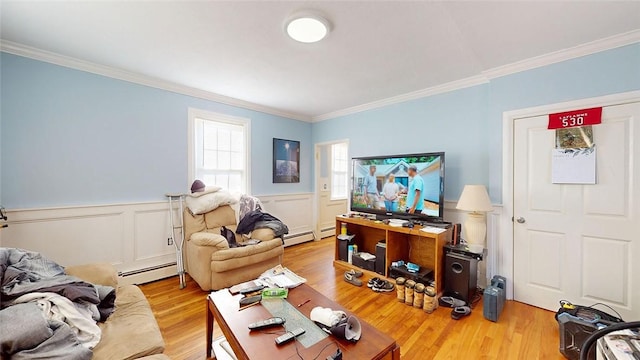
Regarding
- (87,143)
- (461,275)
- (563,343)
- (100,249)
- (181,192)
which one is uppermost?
(87,143)

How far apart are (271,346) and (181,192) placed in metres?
2.68

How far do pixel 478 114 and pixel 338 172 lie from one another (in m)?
3.10

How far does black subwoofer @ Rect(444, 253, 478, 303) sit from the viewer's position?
93.0 inches

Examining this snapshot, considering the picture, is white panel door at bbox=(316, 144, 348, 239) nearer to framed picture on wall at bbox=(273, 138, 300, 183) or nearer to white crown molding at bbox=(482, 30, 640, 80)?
framed picture on wall at bbox=(273, 138, 300, 183)

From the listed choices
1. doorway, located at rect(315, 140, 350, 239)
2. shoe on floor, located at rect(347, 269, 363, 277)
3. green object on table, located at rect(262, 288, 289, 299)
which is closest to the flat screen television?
shoe on floor, located at rect(347, 269, 363, 277)

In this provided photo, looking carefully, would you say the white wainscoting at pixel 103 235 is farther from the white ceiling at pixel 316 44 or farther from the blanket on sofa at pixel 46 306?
the white ceiling at pixel 316 44

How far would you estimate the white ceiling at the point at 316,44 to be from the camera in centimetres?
167

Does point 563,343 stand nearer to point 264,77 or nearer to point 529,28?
point 529,28

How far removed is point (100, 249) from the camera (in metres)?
2.62

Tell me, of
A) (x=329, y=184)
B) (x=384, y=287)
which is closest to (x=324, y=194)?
(x=329, y=184)

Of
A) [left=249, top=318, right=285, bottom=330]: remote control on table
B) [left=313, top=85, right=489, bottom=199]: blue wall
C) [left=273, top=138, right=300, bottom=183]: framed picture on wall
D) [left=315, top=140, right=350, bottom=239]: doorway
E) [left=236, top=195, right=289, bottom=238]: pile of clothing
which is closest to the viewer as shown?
[left=249, top=318, right=285, bottom=330]: remote control on table

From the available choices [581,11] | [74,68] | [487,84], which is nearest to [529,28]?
[581,11]

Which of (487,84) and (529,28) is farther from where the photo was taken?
(487,84)

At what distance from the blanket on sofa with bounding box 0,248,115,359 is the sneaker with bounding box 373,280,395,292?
2.32 m
